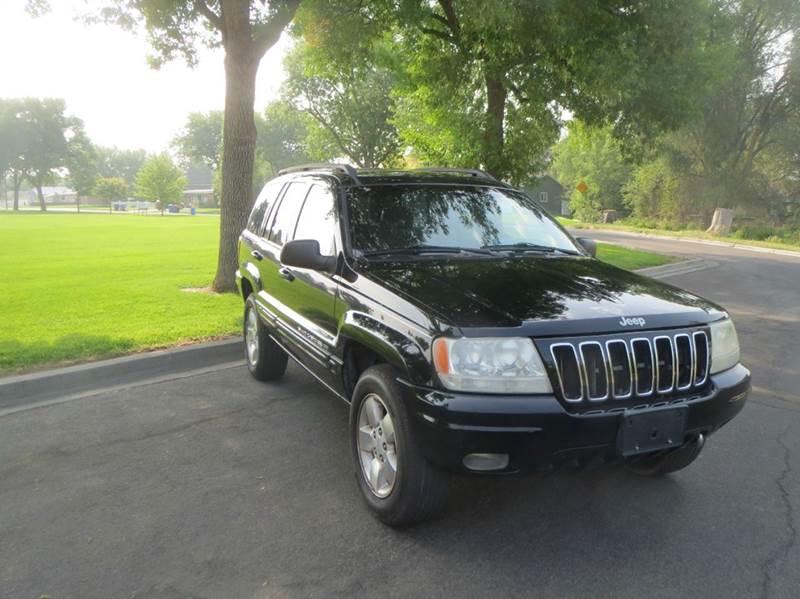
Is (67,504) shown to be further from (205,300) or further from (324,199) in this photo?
(205,300)

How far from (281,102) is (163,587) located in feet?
135

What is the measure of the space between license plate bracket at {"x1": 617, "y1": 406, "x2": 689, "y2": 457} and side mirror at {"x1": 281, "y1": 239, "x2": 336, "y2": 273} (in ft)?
6.22

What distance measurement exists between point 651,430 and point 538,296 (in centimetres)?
81

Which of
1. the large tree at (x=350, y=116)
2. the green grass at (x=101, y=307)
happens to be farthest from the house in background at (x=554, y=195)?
the green grass at (x=101, y=307)

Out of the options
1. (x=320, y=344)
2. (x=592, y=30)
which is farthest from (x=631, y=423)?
(x=592, y=30)

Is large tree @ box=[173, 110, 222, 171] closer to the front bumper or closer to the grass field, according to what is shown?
the grass field

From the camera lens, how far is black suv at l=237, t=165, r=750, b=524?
2723 millimetres

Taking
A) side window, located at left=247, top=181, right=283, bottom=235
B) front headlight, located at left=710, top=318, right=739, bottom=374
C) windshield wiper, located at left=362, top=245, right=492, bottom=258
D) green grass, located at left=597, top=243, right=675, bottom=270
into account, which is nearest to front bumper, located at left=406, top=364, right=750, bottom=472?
front headlight, located at left=710, top=318, right=739, bottom=374

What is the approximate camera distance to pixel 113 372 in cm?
577

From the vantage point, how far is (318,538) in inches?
121

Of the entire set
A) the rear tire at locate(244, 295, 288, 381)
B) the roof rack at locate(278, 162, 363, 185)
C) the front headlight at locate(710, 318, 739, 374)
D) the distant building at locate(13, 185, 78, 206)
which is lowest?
the distant building at locate(13, 185, 78, 206)

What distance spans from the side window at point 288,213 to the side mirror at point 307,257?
3.87 feet

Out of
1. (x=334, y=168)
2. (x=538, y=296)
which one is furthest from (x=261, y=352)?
(x=538, y=296)

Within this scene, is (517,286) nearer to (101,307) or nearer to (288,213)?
(288,213)
